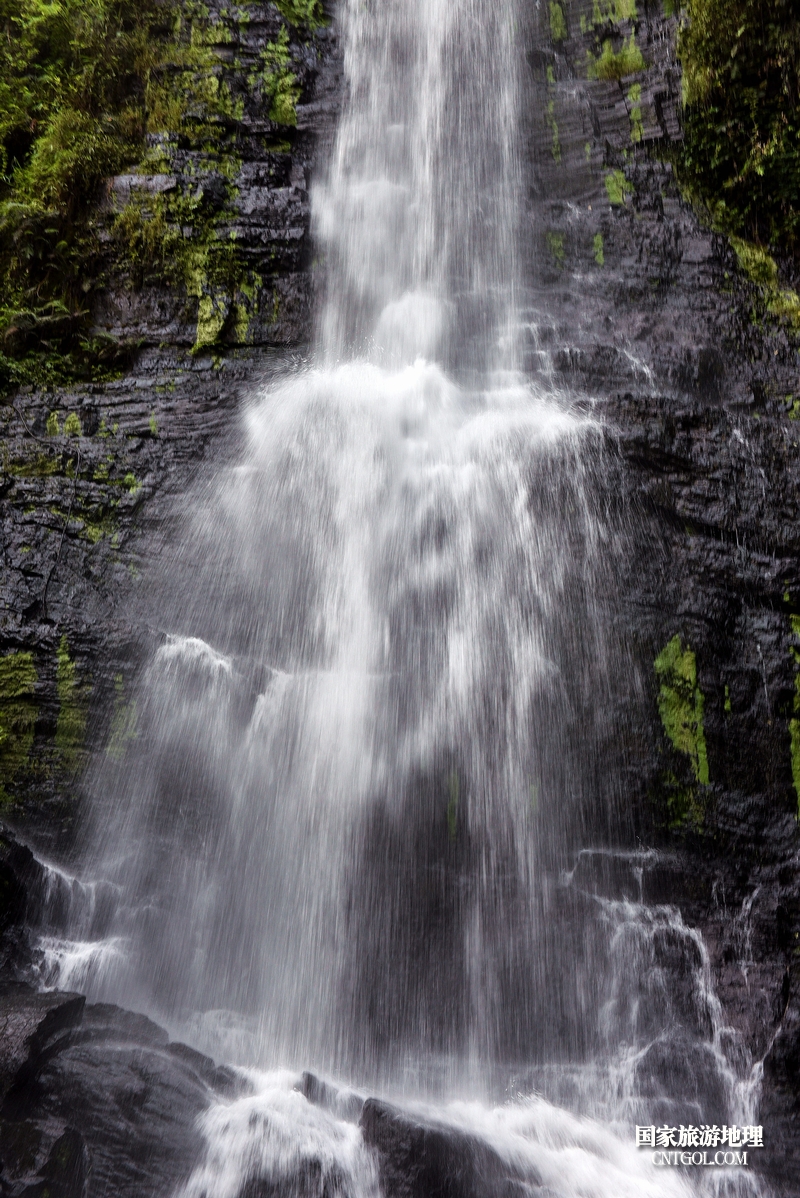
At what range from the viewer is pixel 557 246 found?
845 cm

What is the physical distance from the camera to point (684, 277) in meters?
7.78

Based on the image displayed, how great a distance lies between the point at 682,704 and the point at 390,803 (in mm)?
2299

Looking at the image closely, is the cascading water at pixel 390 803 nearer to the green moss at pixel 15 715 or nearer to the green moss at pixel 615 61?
the green moss at pixel 15 715

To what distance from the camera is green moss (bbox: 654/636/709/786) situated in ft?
19.7

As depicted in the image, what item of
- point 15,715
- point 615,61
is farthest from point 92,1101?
point 615,61

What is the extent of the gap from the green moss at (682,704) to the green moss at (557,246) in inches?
172

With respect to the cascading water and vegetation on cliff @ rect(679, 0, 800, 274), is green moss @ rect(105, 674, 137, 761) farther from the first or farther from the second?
vegetation on cliff @ rect(679, 0, 800, 274)

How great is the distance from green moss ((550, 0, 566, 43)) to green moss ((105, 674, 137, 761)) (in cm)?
856

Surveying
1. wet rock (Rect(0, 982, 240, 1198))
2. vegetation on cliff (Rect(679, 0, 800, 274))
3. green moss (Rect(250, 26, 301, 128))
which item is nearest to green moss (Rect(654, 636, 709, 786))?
wet rock (Rect(0, 982, 240, 1198))

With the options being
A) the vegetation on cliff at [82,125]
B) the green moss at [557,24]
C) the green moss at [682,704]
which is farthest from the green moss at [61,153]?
the green moss at [682,704]

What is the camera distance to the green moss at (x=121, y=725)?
6.53 m

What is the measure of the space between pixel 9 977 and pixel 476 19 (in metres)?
10.9

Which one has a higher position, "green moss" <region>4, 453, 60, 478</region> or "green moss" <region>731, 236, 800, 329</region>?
"green moss" <region>731, 236, 800, 329</region>

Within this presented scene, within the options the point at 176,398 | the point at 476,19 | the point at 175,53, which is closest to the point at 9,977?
the point at 176,398
